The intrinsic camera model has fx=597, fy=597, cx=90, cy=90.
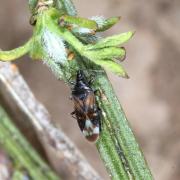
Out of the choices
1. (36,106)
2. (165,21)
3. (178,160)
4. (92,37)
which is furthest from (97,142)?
(165,21)

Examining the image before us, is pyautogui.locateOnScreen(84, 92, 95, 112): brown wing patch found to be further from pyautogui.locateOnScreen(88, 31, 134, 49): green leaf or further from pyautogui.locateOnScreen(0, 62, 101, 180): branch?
pyautogui.locateOnScreen(0, 62, 101, 180): branch

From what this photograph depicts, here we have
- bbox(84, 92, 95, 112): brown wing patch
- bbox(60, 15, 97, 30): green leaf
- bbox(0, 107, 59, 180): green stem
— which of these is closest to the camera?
bbox(60, 15, 97, 30): green leaf

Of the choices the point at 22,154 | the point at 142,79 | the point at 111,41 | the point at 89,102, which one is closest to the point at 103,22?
the point at 111,41

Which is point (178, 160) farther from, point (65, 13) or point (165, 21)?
point (65, 13)

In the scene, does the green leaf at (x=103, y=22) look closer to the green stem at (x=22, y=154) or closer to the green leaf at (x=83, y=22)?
the green leaf at (x=83, y=22)

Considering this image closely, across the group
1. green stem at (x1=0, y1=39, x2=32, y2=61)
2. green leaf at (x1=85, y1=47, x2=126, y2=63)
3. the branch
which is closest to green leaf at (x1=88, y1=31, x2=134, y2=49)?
green leaf at (x1=85, y1=47, x2=126, y2=63)

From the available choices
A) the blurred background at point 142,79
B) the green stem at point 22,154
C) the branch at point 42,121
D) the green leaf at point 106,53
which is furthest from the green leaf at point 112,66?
the blurred background at point 142,79
